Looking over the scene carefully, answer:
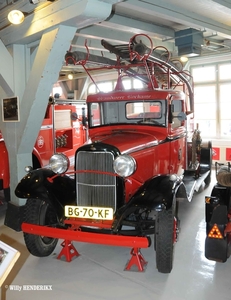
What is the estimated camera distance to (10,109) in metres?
4.02

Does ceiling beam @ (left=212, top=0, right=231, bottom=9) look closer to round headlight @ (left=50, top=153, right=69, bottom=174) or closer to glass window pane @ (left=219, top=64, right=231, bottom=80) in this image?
round headlight @ (left=50, top=153, right=69, bottom=174)

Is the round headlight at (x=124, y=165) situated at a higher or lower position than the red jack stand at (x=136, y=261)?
higher

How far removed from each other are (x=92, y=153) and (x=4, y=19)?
246 cm

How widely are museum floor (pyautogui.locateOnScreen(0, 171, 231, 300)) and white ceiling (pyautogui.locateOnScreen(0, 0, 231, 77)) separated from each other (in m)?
2.53

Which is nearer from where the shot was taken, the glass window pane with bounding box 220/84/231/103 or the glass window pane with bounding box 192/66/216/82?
the glass window pane with bounding box 220/84/231/103

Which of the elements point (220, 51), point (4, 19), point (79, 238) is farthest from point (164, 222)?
point (220, 51)

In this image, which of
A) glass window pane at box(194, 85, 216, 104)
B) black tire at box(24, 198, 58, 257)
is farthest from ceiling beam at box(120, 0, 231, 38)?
glass window pane at box(194, 85, 216, 104)

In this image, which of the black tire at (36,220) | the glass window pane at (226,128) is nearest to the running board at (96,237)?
the black tire at (36,220)

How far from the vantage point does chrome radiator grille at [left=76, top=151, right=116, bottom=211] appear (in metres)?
3.03

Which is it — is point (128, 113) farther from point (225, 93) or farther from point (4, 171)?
point (225, 93)

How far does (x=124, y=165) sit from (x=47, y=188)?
0.92m

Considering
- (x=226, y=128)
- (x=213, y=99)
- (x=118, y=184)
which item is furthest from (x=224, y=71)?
(x=118, y=184)

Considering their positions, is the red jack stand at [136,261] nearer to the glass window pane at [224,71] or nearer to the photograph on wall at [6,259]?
the photograph on wall at [6,259]

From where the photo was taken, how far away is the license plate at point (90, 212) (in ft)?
9.33
